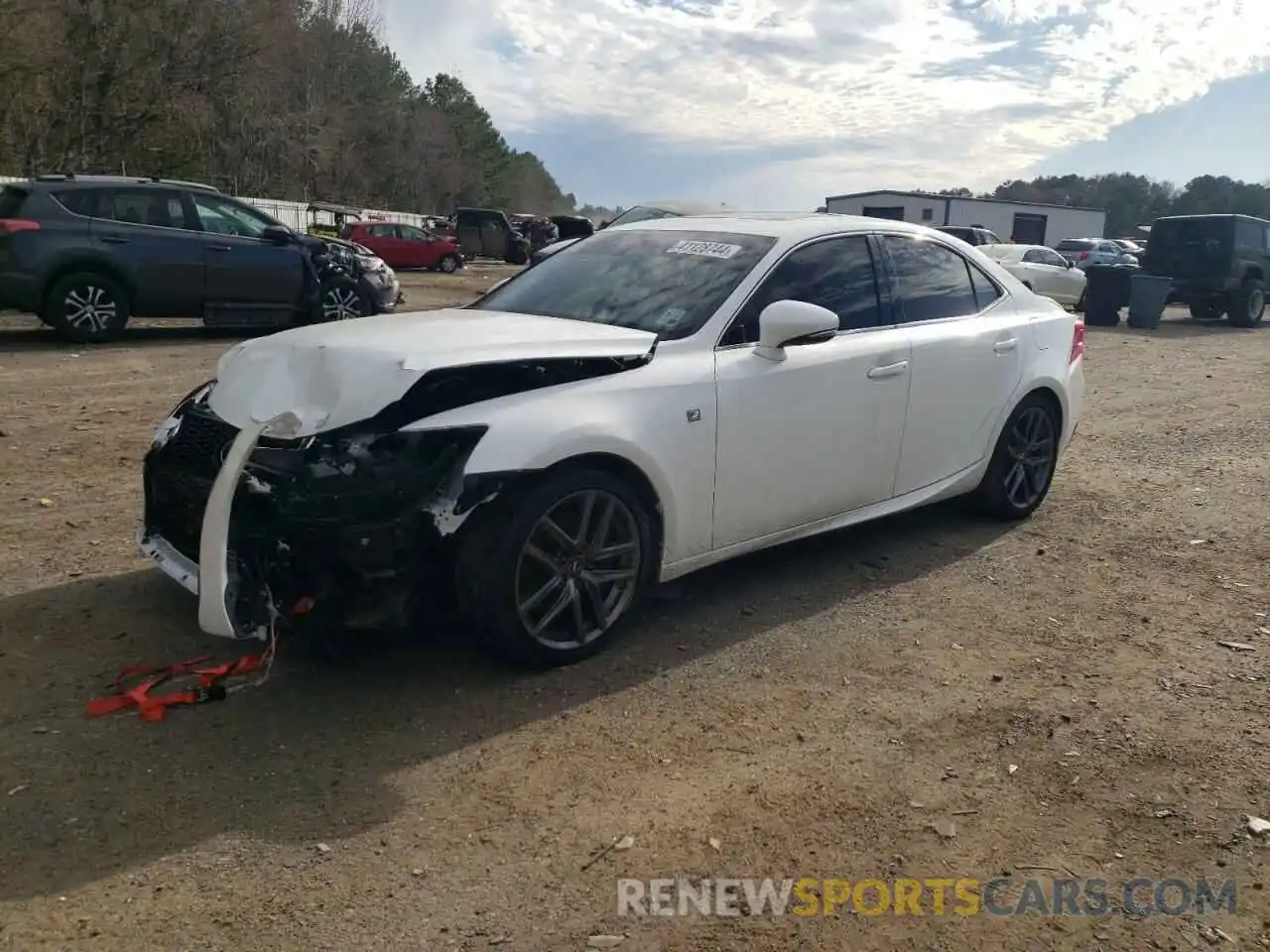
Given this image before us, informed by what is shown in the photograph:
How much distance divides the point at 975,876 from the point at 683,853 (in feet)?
2.53

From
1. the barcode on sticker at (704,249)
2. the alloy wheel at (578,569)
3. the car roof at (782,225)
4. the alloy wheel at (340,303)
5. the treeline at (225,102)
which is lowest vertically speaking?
the alloy wheel at (578,569)

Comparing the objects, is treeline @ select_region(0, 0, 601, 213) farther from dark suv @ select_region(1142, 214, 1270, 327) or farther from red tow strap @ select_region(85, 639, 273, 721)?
red tow strap @ select_region(85, 639, 273, 721)

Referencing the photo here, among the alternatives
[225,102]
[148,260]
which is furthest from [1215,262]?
[225,102]

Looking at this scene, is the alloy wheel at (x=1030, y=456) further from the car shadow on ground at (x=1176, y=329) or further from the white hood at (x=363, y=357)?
the car shadow on ground at (x=1176, y=329)

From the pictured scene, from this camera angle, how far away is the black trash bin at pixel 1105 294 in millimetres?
18469

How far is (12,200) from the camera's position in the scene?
10.5m

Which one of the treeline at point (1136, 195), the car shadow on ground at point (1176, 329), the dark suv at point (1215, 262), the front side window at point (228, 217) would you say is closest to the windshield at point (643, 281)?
the front side window at point (228, 217)

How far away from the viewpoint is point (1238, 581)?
4930 millimetres

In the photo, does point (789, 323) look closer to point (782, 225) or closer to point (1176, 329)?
point (782, 225)

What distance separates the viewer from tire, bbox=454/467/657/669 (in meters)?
3.41

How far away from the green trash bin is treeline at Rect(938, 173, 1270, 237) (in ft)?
230

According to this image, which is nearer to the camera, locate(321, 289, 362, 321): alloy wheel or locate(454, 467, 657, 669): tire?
locate(454, 467, 657, 669): tire

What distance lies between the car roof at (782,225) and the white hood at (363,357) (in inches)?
37.7

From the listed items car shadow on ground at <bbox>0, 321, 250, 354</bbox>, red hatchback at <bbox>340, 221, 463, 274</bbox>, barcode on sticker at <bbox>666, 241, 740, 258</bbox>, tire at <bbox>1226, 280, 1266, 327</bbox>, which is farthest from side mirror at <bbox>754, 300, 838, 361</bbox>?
red hatchback at <bbox>340, 221, 463, 274</bbox>
